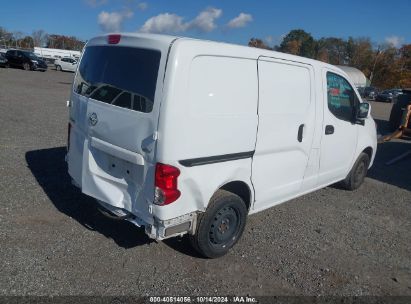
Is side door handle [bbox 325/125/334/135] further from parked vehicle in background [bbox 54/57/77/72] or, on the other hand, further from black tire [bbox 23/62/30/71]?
parked vehicle in background [bbox 54/57/77/72]

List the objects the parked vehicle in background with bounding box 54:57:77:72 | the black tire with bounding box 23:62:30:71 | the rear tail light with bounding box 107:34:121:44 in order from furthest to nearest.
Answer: the parked vehicle in background with bounding box 54:57:77:72, the black tire with bounding box 23:62:30:71, the rear tail light with bounding box 107:34:121:44

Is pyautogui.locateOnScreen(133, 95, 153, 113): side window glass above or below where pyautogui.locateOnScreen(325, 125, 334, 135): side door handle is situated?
above

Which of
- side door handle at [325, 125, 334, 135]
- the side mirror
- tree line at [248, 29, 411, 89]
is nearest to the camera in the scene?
side door handle at [325, 125, 334, 135]

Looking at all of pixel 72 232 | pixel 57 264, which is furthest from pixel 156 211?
pixel 72 232

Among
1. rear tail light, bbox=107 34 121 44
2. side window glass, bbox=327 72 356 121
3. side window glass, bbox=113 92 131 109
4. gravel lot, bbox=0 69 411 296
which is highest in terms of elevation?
rear tail light, bbox=107 34 121 44

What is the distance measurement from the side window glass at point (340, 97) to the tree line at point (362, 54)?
63367mm

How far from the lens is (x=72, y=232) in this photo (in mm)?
4074

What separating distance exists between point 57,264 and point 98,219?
0.99 metres

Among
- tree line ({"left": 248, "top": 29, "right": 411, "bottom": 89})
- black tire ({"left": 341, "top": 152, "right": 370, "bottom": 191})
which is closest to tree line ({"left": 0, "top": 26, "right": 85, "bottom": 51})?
tree line ({"left": 248, "top": 29, "right": 411, "bottom": 89})

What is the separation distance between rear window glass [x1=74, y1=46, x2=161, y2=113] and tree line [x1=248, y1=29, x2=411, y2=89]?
2567 inches

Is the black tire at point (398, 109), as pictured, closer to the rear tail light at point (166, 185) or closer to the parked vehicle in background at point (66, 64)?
the rear tail light at point (166, 185)

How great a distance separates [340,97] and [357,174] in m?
1.83

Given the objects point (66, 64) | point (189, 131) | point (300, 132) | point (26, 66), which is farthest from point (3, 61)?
point (189, 131)

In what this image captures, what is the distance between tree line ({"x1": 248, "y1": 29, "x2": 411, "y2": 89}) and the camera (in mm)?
71812
